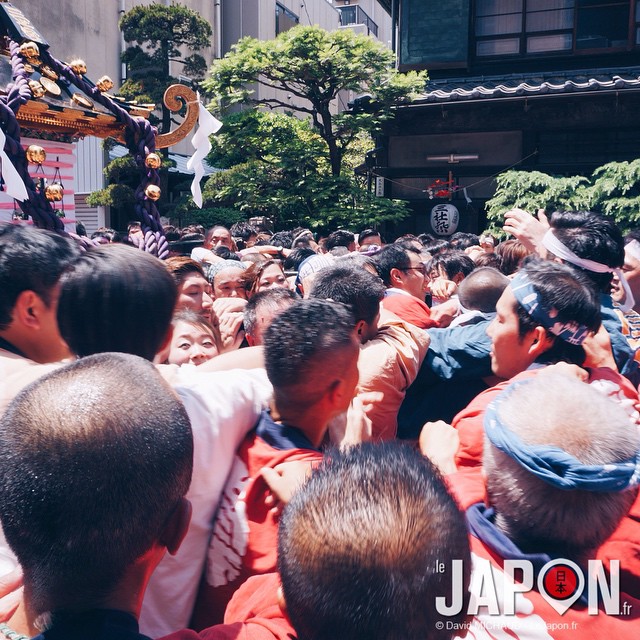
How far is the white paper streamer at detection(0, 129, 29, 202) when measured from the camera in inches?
126

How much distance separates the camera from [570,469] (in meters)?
1.19

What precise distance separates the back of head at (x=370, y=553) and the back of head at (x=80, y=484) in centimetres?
27

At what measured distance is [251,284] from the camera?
4.17 meters

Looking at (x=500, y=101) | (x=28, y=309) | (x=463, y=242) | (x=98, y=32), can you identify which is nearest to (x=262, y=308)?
(x=28, y=309)

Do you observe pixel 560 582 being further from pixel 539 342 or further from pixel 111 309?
pixel 111 309

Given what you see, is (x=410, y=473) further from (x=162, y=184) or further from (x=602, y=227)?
(x=162, y=184)

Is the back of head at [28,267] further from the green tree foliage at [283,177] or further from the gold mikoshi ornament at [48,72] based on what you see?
the green tree foliage at [283,177]

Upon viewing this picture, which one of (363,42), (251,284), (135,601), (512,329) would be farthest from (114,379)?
(363,42)

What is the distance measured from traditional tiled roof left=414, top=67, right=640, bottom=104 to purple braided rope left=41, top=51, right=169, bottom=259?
7.27 metres

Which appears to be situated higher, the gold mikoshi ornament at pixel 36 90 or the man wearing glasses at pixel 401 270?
the gold mikoshi ornament at pixel 36 90

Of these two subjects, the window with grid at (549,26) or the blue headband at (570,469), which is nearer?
the blue headband at (570,469)

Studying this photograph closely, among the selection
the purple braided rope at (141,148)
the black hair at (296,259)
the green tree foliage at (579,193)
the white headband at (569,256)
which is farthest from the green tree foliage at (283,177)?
the white headband at (569,256)

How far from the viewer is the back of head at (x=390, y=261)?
3.86m

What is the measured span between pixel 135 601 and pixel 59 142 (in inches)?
241
